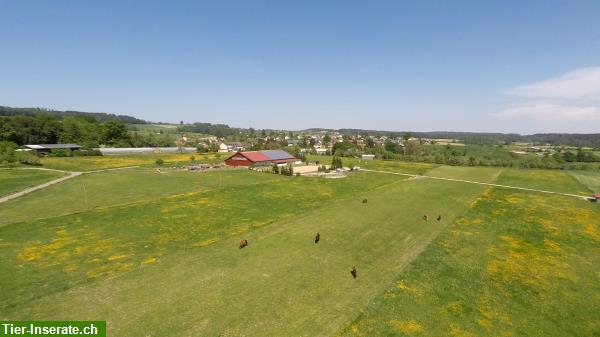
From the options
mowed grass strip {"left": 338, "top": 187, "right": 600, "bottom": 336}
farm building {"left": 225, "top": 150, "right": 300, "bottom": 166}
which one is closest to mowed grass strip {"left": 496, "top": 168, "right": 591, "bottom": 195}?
mowed grass strip {"left": 338, "top": 187, "right": 600, "bottom": 336}

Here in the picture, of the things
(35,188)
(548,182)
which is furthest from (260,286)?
(548,182)

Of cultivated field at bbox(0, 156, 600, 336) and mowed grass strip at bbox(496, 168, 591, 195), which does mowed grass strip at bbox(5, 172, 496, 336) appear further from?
mowed grass strip at bbox(496, 168, 591, 195)

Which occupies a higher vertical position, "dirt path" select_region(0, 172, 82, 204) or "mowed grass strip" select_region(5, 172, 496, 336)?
"dirt path" select_region(0, 172, 82, 204)

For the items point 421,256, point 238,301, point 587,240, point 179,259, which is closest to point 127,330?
point 238,301

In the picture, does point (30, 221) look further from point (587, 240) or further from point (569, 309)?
point (587, 240)

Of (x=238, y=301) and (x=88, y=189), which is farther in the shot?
(x=88, y=189)

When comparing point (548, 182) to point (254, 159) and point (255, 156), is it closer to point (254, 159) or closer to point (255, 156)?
point (254, 159)
